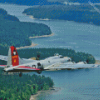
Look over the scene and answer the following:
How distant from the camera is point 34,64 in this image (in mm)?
97312

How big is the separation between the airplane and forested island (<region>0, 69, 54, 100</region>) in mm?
27916

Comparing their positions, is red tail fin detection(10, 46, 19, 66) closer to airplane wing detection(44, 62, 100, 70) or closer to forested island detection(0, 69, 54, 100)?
airplane wing detection(44, 62, 100, 70)

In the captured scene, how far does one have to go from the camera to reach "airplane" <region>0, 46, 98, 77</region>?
9238 centimetres

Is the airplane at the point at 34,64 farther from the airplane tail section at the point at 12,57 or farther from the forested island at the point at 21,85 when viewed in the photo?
the forested island at the point at 21,85

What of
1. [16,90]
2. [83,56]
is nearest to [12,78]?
[16,90]

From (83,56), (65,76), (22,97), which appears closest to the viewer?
(22,97)

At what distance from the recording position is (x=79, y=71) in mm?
171375

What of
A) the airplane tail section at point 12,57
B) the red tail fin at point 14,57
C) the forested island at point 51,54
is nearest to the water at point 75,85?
the forested island at point 51,54

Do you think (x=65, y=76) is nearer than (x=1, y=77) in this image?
No

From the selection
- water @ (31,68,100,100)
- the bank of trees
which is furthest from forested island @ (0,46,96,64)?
water @ (31,68,100,100)

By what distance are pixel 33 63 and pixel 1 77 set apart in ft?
158

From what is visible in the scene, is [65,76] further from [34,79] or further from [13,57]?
[13,57]

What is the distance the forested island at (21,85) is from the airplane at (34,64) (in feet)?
91.6

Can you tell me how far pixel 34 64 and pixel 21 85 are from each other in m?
40.1
